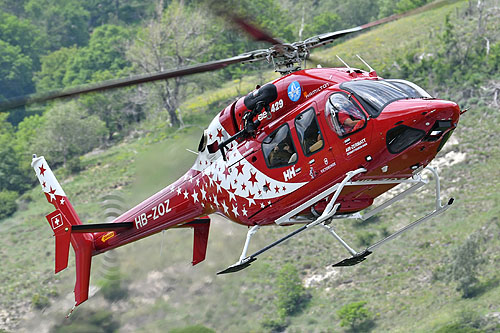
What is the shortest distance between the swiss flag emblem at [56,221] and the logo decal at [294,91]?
641 cm

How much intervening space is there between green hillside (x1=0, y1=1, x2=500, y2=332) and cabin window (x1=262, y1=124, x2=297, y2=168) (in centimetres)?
1006

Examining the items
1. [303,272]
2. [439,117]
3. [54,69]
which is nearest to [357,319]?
[303,272]

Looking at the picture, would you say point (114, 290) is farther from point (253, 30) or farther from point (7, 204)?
point (7, 204)

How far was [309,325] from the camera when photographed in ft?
110

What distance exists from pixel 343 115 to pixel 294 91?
134cm

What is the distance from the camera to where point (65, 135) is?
53.8 metres

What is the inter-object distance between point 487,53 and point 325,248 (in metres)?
16.1

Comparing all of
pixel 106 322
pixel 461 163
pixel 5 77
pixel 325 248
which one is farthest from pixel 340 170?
pixel 5 77

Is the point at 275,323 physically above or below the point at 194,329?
below

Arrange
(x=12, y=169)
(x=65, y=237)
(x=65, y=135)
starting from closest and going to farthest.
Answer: (x=65, y=237) → (x=65, y=135) → (x=12, y=169)

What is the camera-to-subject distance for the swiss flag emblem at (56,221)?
17.6 m

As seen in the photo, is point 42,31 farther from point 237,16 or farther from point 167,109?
point 237,16

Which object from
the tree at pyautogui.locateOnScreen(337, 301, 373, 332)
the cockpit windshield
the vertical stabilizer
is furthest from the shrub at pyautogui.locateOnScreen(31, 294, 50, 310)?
the cockpit windshield

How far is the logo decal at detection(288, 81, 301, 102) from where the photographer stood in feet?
47.0
